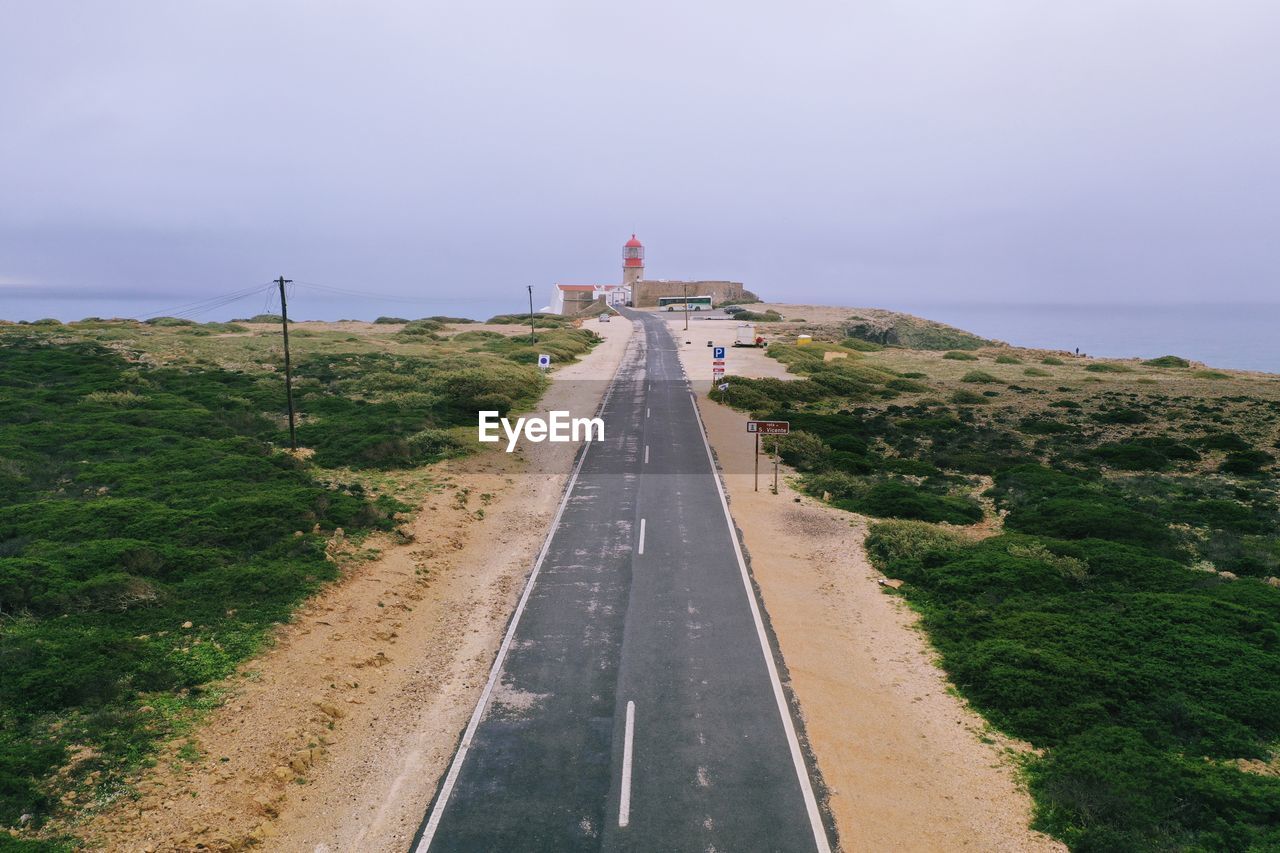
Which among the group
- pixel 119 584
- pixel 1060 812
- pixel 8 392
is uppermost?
pixel 8 392

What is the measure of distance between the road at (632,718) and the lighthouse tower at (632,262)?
421 feet

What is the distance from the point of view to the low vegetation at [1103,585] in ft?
38.2

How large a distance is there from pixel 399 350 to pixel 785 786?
2423 inches

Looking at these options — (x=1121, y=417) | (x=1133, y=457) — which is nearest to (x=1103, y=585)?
(x=1133, y=457)

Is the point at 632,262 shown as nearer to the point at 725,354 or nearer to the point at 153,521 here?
the point at 725,354

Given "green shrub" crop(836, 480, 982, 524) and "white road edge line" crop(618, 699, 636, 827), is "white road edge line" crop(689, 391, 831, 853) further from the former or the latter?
"green shrub" crop(836, 480, 982, 524)

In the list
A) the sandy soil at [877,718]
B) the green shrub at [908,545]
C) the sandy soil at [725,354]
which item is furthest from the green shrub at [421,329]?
the green shrub at [908,545]

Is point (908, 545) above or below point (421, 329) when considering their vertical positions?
below

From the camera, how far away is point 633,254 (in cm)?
15075

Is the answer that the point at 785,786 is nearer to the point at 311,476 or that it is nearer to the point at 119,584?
the point at 119,584

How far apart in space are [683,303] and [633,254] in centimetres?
2099

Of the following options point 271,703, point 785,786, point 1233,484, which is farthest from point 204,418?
point 1233,484

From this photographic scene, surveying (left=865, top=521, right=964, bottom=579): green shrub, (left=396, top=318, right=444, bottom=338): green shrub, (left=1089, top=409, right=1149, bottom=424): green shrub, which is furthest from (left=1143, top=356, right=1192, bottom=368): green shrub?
(left=396, top=318, right=444, bottom=338): green shrub

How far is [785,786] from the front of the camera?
39.0ft
